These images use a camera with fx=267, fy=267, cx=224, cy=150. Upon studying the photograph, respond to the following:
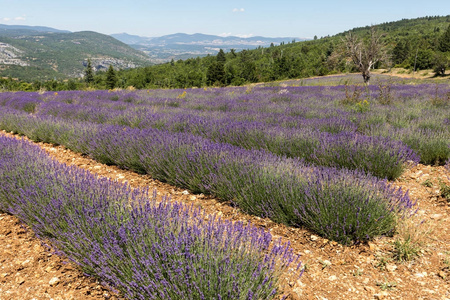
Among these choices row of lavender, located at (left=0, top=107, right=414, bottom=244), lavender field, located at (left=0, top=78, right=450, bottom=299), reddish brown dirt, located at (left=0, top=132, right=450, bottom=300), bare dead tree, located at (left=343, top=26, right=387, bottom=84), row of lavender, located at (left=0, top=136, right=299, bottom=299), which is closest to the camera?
row of lavender, located at (left=0, top=136, right=299, bottom=299)

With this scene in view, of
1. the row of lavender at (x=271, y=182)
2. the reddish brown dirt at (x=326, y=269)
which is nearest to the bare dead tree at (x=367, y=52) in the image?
the row of lavender at (x=271, y=182)

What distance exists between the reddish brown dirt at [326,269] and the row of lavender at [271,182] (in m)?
0.13

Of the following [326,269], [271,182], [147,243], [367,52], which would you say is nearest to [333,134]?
[271,182]

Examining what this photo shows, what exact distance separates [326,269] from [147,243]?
1318 mm

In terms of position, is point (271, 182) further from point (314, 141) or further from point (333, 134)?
point (333, 134)

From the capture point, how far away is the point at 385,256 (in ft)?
6.86

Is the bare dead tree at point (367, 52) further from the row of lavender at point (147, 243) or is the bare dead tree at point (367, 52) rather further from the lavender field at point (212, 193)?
the row of lavender at point (147, 243)

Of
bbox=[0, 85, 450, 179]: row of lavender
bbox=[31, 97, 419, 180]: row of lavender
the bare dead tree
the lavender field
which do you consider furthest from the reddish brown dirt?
the bare dead tree

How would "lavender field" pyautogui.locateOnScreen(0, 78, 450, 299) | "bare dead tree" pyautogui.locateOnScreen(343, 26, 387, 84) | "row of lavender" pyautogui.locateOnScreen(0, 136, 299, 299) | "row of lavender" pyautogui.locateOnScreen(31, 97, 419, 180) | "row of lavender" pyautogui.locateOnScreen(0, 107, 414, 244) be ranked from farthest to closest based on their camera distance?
1. "bare dead tree" pyautogui.locateOnScreen(343, 26, 387, 84)
2. "row of lavender" pyautogui.locateOnScreen(31, 97, 419, 180)
3. "row of lavender" pyautogui.locateOnScreen(0, 107, 414, 244)
4. "lavender field" pyautogui.locateOnScreen(0, 78, 450, 299)
5. "row of lavender" pyautogui.locateOnScreen(0, 136, 299, 299)

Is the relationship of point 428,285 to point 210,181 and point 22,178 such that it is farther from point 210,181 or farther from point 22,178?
point 22,178

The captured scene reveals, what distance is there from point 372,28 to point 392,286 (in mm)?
17064

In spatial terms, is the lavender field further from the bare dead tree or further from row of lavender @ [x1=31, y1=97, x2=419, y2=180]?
Result: the bare dead tree

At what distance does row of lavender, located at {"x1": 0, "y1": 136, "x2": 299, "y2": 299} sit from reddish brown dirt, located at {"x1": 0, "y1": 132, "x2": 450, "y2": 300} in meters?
0.14

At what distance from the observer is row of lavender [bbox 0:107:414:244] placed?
7.41 ft
